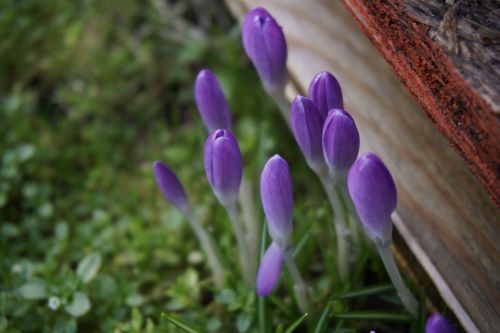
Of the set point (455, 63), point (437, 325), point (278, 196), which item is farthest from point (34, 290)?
point (455, 63)

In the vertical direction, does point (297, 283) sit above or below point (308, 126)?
below

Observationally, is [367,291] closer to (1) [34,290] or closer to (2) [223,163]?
(2) [223,163]

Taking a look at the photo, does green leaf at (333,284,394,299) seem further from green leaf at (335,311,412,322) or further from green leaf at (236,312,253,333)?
green leaf at (236,312,253,333)

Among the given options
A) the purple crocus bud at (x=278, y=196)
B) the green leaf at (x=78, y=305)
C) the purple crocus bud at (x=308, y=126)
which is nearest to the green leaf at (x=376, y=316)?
the purple crocus bud at (x=278, y=196)

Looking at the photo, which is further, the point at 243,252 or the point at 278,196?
the point at 243,252

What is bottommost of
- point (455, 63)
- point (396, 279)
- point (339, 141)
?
point (396, 279)

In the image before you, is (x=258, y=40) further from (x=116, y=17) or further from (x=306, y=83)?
(x=116, y=17)

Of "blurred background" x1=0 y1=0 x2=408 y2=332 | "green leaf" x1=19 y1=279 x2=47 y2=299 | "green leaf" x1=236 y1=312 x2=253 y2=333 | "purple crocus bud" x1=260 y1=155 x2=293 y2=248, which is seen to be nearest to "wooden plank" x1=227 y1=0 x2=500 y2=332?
"blurred background" x1=0 y1=0 x2=408 y2=332
